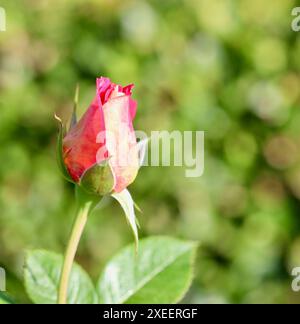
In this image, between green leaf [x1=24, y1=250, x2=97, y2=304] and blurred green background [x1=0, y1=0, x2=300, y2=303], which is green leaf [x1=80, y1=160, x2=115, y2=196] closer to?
green leaf [x1=24, y1=250, x2=97, y2=304]

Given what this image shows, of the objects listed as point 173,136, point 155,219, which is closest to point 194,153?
point 173,136

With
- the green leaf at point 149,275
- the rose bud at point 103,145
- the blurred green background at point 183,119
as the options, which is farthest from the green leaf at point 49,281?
the blurred green background at point 183,119

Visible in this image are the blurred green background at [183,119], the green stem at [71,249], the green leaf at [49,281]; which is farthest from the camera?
the blurred green background at [183,119]

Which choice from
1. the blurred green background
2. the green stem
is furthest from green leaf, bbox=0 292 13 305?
the blurred green background

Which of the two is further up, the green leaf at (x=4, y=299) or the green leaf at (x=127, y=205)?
the green leaf at (x=127, y=205)

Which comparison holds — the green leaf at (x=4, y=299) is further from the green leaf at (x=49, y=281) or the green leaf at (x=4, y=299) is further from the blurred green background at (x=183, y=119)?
the blurred green background at (x=183, y=119)

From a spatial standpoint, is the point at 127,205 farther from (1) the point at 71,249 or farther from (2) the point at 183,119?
(2) the point at 183,119

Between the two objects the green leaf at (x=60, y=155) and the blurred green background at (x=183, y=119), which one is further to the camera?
the blurred green background at (x=183, y=119)
